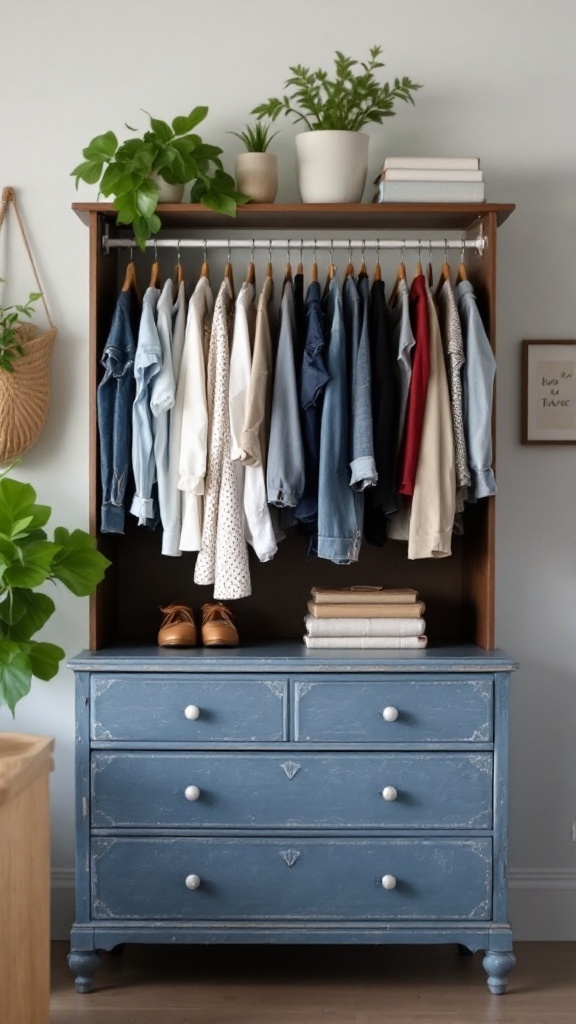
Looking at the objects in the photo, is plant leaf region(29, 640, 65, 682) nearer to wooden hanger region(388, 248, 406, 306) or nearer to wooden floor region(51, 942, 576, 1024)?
wooden floor region(51, 942, 576, 1024)

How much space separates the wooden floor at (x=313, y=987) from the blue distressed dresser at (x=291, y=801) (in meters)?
0.11

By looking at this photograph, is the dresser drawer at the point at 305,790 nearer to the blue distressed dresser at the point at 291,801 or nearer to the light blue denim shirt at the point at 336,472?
the blue distressed dresser at the point at 291,801

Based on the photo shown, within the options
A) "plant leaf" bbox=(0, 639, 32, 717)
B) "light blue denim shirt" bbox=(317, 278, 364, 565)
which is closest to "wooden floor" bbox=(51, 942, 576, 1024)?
"plant leaf" bbox=(0, 639, 32, 717)

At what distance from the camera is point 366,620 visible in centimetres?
320

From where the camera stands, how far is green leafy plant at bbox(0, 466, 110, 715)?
9.68ft

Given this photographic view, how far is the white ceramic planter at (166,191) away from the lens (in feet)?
10.5

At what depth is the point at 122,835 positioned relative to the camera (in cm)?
303

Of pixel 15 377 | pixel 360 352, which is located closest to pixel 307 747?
pixel 360 352

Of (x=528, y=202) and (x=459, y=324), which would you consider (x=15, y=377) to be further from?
(x=528, y=202)

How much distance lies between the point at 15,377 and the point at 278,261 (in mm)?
894

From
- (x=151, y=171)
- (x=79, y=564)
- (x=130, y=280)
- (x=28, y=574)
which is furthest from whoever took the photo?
(x=130, y=280)

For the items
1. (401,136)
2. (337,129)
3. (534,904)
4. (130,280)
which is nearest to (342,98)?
(337,129)

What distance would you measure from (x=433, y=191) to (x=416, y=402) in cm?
62

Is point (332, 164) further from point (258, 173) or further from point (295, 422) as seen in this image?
point (295, 422)
